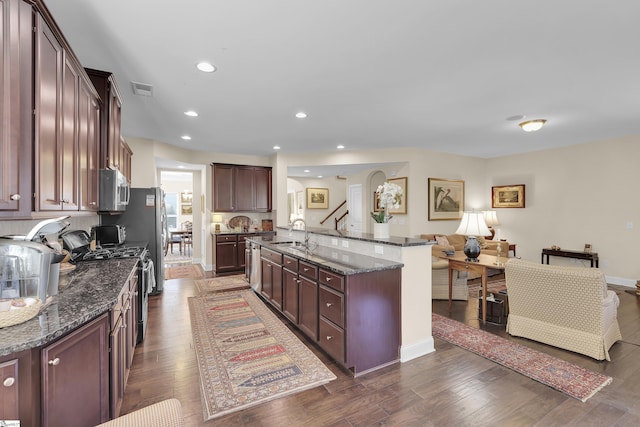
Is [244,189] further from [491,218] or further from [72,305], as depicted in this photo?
[491,218]

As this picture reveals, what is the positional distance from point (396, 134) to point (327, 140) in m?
1.22

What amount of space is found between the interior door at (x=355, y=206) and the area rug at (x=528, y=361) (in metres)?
5.10

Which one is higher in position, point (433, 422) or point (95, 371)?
point (95, 371)

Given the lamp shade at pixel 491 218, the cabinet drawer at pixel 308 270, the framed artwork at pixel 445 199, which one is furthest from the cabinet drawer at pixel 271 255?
the lamp shade at pixel 491 218

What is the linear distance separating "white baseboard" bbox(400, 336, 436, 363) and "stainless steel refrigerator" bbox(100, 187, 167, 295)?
3.89m

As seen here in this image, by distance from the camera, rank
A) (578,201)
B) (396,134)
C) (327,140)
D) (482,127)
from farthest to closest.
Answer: (578,201)
(327,140)
(396,134)
(482,127)

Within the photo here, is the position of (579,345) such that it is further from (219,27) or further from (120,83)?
(120,83)

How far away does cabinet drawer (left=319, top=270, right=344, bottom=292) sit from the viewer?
250 cm

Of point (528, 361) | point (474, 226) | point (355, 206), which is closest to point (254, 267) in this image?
point (474, 226)

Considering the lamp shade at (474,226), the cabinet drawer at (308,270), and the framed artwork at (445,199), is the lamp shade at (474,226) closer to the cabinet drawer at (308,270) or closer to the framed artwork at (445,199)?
the cabinet drawer at (308,270)

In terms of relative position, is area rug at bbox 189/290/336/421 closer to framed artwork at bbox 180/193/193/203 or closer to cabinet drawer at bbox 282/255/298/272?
cabinet drawer at bbox 282/255/298/272

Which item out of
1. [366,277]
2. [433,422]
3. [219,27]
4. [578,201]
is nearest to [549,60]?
[366,277]

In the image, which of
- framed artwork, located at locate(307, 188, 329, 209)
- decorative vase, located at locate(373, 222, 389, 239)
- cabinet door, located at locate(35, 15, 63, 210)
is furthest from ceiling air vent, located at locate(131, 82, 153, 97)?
framed artwork, located at locate(307, 188, 329, 209)

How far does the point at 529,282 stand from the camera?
9.76 feet
